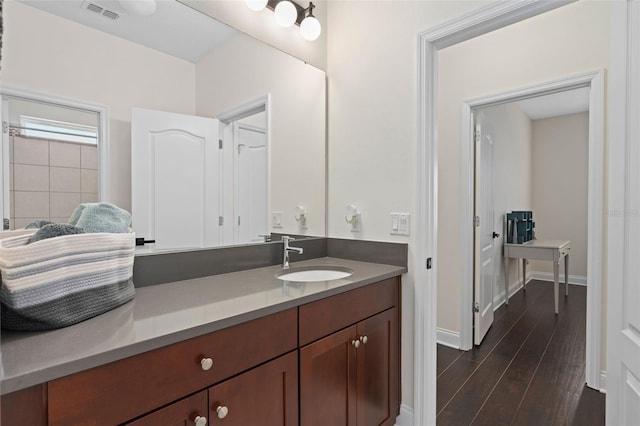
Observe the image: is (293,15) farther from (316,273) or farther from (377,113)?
(316,273)

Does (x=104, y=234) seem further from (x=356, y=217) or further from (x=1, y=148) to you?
(x=356, y=217)

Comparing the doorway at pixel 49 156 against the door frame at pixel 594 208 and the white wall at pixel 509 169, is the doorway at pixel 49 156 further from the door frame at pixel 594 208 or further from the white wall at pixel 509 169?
the white wall at pixel 509 169

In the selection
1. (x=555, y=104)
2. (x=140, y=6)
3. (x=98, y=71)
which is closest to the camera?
(x=98, y=71)

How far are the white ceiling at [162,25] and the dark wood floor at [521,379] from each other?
7.63ft

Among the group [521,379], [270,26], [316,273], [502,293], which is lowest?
[521,379]

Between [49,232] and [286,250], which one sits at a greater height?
[49,232]

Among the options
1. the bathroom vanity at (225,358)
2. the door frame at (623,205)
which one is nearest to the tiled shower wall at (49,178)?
the bathroom vanity at (225,358)

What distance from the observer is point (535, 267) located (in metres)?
5.57

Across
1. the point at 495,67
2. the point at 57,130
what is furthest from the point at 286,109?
the point at 495,67

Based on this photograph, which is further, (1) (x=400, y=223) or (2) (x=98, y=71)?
(1) (x=400, y=223)

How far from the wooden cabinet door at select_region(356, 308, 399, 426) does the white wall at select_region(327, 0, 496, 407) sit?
11cm

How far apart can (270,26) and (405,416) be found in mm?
2241

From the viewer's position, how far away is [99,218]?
1.08m

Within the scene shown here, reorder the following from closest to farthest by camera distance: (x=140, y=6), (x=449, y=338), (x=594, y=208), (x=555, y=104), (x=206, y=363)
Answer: (x=206, y=363) < (x=140, y=6) < (x=594, y=208) < (x=449, y=338) < (x=555, y=104)
